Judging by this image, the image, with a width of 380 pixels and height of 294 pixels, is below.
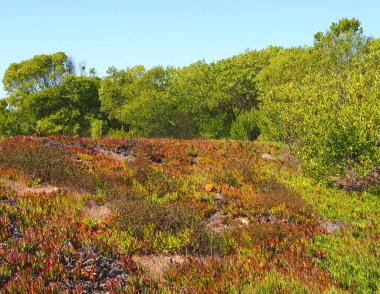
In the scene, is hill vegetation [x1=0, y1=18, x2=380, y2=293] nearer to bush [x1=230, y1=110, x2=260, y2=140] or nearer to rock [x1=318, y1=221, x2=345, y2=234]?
rock [x1=318, y1=221, x2=345, y2=234]

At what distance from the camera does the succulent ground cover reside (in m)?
6.01

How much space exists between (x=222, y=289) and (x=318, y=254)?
2960 millimetres

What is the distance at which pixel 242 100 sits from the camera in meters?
41.3

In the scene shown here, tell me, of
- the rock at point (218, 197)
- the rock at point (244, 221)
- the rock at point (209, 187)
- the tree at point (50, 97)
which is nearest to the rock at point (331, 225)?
the rock at point (244, 221)

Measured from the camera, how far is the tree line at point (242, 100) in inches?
544

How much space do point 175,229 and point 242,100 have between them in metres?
34.1

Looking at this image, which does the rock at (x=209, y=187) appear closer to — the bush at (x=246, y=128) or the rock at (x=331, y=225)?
the rock at (x=331, y=225)

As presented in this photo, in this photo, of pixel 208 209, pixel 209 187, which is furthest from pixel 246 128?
pixel 208 209

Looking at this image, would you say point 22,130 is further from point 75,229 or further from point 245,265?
point 245,265

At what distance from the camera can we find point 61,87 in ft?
158

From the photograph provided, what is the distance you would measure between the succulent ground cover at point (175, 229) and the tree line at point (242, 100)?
7.82 ft

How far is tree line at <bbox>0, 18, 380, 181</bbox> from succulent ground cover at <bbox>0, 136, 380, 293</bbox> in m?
2.38

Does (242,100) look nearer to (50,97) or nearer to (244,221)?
(50,97)

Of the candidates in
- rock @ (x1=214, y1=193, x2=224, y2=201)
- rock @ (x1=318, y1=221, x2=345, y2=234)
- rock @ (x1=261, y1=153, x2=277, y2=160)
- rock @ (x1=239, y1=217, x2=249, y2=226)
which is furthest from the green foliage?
rock @ (x1=239, y1=217, x2=249, y2=226)
